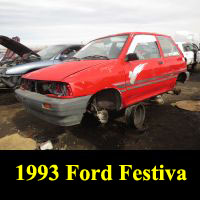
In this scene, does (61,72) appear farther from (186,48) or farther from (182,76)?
(186,48)

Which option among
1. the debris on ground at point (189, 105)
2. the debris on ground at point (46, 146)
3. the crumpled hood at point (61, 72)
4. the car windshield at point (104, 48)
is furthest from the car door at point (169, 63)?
the debris on ground at point (46, 146)

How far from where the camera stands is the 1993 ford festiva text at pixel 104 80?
2.61 metres

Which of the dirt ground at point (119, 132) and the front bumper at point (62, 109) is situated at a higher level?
the front bumper at point (62, 109)

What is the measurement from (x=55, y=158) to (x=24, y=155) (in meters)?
0.47

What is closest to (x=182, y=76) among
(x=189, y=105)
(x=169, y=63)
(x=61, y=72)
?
(x=189, y=105)

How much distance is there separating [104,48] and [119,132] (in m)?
1.61

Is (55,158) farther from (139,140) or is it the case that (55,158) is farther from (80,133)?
(139,140)

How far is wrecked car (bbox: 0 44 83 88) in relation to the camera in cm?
536

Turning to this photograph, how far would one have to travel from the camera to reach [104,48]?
3688 mm

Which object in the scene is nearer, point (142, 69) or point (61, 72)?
point (61, 72)

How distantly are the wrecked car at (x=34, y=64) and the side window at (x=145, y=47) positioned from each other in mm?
2696

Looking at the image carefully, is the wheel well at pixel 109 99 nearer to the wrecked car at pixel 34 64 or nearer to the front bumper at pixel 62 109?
the front bumper at pixel 62 109

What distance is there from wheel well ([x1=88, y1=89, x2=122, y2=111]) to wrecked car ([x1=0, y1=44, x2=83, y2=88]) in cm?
301

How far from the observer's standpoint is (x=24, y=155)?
274cm
